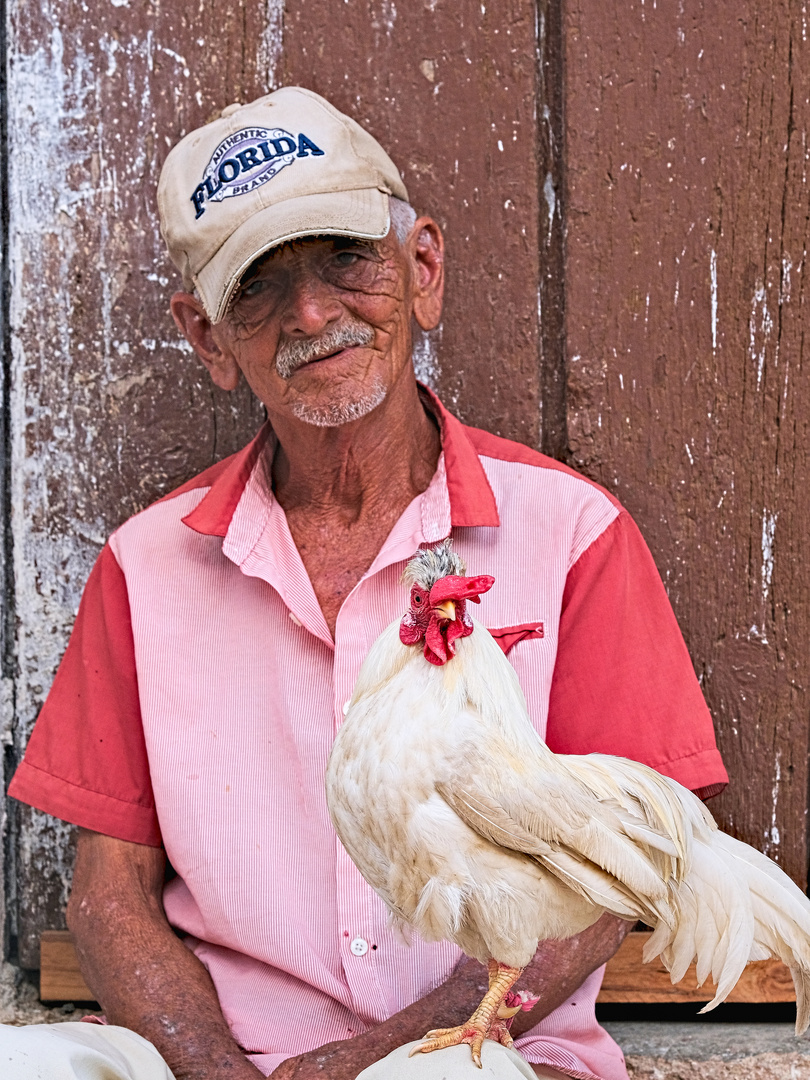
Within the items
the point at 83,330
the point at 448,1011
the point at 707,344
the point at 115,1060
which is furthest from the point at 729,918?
the point at 83,330

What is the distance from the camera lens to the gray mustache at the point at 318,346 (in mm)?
2113

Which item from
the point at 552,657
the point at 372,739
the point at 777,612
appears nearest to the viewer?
the point at 372,739

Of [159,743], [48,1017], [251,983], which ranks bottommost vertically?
[48,1017]

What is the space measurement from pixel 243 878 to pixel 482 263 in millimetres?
1394

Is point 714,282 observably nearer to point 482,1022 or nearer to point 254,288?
point 254,288

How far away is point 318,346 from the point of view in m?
2.11

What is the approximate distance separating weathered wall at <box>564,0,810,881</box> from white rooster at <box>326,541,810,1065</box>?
955 mm

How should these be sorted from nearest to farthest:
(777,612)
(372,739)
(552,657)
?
1. (372,739)
2. (552,657)
3. (777,612)

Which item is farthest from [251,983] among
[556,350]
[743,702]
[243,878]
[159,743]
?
[556,350]

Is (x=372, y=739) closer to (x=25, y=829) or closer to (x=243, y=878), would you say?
(x=243, y=878)

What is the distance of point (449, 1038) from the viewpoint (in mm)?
1583

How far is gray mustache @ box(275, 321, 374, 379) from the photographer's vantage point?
6.93ft

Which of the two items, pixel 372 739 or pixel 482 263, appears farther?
pixel 482 263

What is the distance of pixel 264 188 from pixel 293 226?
0.09 m
